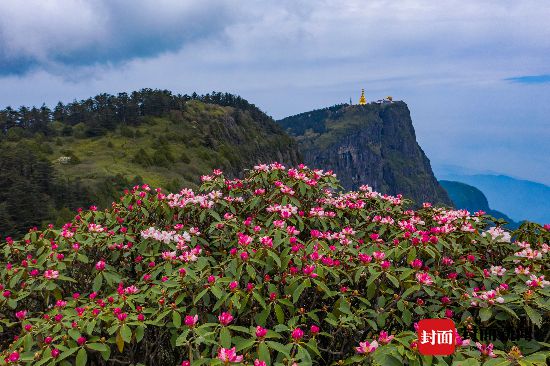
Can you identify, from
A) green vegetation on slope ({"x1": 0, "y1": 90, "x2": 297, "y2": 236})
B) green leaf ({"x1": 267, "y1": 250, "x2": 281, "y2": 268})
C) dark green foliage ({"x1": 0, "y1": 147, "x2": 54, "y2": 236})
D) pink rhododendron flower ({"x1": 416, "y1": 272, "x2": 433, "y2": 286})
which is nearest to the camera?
pink rhododendron flower ({"x1": 416, "y1": 272, "x2": 433, "y2": 286})

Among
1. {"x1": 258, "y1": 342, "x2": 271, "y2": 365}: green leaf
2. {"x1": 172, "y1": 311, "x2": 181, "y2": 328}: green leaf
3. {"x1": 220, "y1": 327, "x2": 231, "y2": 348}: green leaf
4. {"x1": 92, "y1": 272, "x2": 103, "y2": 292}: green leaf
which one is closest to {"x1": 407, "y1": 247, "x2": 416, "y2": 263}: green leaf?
{"x1": 258, "y1": 342, "x2": 271, "y2": 365}: green leaf

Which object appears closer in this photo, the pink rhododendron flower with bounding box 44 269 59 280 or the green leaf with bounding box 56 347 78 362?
the green leaf with bounding box 56 347 78 362

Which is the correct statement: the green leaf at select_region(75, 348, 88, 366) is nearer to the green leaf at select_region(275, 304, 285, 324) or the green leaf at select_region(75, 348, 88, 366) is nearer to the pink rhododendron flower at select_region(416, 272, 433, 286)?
the green leaf at select_region(275, 304, 285, 324)

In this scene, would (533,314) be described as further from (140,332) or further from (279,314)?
(140,332)

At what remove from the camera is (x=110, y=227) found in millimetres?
8812

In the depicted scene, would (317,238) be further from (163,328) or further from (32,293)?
(32,293)

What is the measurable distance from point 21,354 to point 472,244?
24.2ft

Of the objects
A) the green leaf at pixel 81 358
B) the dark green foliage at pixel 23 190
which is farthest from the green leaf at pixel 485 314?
the dark green foliage at pixel 23 190

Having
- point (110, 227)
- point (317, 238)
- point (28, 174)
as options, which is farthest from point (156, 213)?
point (28, 174)

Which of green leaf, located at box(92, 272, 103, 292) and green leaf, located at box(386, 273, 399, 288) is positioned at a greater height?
green leaf, located at box(386, 273, 399, 288)

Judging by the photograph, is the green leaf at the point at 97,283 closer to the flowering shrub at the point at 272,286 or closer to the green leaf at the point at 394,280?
the flowering shrub at the point at 272,286

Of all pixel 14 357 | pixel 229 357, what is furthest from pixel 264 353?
pixel 14 357

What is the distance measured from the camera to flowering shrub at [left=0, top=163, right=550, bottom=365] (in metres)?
5.16

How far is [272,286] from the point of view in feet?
19.5
